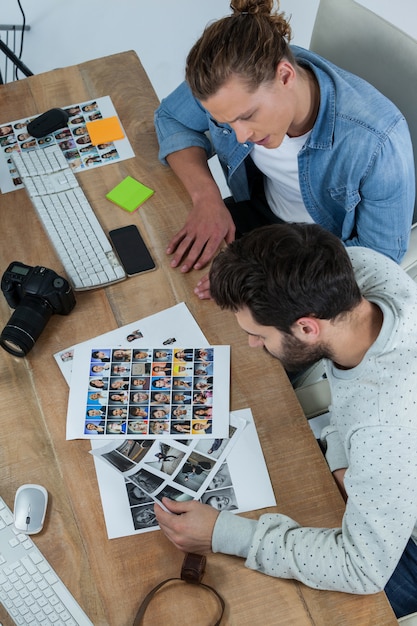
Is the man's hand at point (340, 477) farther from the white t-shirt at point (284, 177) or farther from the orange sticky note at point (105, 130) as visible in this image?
the orange sticky note at point (105, 130)

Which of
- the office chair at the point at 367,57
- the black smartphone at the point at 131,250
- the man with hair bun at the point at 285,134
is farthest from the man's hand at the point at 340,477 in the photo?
the black smartphone at the point at 131,250

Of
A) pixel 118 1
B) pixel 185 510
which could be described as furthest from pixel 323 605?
pixel 118 1

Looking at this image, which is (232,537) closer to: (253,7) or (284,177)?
(284,177)

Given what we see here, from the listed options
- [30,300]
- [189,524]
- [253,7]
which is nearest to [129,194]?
[30,300]

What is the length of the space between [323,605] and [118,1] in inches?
111

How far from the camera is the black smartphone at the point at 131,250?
4.76 ft

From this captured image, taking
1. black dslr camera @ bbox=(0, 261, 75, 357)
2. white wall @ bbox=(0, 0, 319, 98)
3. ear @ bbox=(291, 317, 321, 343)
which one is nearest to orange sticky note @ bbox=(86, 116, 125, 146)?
black dslr camera @ bbox=(0, 261, 75, 357)

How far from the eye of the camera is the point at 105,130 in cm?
165

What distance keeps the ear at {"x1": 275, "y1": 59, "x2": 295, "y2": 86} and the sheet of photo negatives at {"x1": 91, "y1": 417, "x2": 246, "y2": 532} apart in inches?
25.7

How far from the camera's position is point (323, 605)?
3.62 ft

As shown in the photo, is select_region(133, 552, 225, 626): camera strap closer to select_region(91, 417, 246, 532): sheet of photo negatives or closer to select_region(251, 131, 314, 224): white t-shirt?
select_region(91, 417, 246, 532): sheet of photo negatives

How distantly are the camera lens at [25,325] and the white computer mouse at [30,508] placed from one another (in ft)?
0.90

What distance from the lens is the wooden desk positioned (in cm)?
111

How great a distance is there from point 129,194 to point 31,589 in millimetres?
838
